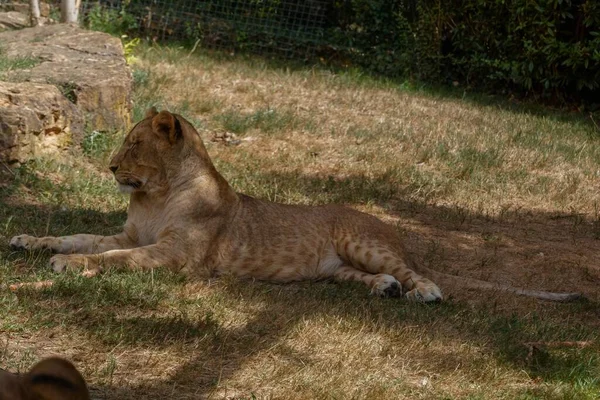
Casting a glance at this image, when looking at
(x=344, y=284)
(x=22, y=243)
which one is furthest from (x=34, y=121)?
(x=344, y=284)

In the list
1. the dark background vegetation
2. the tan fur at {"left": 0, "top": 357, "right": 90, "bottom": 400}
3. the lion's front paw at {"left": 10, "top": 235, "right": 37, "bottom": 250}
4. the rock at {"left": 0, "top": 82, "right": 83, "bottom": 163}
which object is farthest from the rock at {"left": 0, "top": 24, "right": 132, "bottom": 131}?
the tan fur at {"left": 0, "top": 357, "right": 90, "bottom": 400}

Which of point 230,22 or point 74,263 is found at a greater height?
point 74,263

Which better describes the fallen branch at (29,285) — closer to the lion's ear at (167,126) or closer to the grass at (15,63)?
the lion's ear at (167,126)

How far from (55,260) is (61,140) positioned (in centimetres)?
260

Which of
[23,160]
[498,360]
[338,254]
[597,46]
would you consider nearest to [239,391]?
[498,360]

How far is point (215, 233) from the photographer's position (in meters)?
6.70

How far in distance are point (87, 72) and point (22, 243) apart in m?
3.00

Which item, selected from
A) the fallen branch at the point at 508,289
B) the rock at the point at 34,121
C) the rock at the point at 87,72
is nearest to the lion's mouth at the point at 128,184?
the rock at the point at 34,121

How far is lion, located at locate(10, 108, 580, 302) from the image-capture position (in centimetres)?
657

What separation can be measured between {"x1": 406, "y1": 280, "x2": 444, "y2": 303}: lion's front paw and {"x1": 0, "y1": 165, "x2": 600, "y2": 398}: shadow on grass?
82mm

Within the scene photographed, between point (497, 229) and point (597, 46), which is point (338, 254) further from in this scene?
point (597, 46)

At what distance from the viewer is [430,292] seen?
647 cm

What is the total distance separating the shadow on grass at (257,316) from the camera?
5.16 m

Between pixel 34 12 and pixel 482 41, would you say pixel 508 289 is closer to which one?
pixel 34 12
